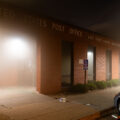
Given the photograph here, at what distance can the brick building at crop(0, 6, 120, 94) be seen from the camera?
10.2 m

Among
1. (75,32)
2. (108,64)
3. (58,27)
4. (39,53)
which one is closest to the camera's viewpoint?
(39,53)

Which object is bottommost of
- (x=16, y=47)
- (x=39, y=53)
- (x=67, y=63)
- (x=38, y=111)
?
(x=38, y=111)

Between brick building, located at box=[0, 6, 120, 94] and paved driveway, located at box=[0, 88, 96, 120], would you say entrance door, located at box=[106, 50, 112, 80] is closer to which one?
brick building, located at box=[0, 6, 120, 94]

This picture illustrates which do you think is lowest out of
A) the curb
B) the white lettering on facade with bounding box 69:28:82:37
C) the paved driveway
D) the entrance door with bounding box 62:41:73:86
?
the curb

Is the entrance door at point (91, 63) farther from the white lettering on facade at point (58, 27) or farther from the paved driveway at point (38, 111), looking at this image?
the paved driveway at point (38, 111)

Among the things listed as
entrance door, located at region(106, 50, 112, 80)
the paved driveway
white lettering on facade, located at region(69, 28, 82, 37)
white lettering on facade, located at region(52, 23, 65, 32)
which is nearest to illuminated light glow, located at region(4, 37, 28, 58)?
white lettering on facade, located at region(52, 23, 65, 32)

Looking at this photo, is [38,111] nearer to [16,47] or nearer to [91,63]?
[16,47]

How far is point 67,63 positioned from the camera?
41.8 ft

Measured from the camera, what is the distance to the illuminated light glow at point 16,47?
1071 cm

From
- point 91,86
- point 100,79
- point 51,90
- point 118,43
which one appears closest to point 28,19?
point 51,90

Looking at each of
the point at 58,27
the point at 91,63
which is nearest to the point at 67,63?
the point at 58,27

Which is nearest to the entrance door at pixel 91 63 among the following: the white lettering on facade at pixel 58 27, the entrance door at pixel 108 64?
the entrance door at pixel 108 64

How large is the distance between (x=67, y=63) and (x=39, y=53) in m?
2.73

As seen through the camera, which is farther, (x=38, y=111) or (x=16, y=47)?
(x=16, y=47)
